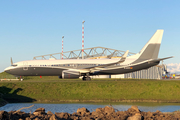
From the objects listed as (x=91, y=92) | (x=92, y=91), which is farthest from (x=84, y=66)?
(x=91, y=92)

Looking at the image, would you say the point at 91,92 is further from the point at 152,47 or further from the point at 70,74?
the point at 152,47

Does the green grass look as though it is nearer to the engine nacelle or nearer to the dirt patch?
the engine nacelle

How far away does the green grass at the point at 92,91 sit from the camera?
35.2 metres

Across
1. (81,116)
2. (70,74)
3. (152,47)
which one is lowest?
(81,116)

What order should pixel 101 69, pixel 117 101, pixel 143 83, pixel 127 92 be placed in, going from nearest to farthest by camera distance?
1. pixel 117 101
2. pixel 127 92
3. pixel 143 83
4. pixel 101 69

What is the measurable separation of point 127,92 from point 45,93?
13364 millimetres

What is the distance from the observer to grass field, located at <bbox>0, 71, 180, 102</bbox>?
34.9 metres

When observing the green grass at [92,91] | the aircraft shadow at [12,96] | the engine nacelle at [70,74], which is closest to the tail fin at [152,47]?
the green grass at [92,91]

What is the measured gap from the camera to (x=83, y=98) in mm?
35219

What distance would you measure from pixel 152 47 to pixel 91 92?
2434cm

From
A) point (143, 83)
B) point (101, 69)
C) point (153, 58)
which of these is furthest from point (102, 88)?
point (153, 58)

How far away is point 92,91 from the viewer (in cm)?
3744

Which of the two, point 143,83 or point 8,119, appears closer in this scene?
point 8,119

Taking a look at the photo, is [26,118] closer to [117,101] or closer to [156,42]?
[117,101]
